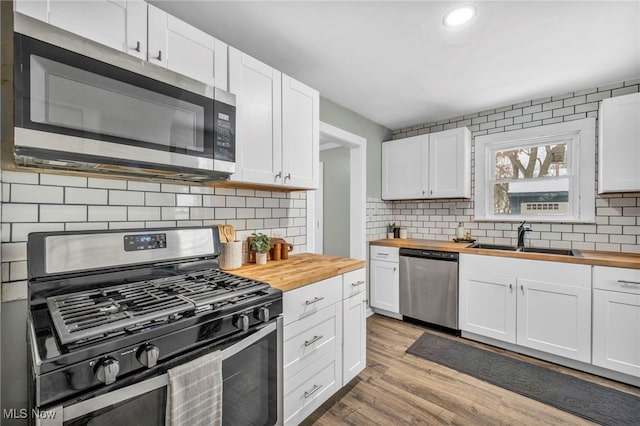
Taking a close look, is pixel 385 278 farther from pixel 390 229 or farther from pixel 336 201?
pixel 336 201

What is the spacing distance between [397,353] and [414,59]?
2.47 metres

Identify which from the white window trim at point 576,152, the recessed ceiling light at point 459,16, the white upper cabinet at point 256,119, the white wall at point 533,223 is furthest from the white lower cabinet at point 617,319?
the white upper cabinet at point 256,119

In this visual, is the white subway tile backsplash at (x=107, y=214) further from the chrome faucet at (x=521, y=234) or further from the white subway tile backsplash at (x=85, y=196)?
Answer: the chrome faucet at (x=521, y=234)

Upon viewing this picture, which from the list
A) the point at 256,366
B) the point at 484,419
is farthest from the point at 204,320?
the point at 484,419

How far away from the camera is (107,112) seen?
3.52ft

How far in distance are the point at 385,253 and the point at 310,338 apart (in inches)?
75.7

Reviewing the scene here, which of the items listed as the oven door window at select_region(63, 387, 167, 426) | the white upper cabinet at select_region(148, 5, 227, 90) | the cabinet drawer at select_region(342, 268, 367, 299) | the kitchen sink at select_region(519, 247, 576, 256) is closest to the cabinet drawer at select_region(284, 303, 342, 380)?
the cabinet drawer at select_region(342, 268, 367, 299)

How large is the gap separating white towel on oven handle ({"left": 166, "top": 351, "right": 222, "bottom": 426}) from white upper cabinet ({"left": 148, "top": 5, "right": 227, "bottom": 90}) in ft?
4.28

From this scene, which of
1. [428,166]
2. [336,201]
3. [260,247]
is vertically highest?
[428,166]

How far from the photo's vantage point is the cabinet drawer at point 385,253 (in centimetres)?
322

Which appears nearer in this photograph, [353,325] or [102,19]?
[102,19]

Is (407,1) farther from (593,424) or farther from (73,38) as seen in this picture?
(593,424)

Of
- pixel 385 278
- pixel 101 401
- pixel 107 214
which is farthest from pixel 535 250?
pixel 107 214

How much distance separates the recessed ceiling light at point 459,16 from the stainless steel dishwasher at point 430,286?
2010mm
